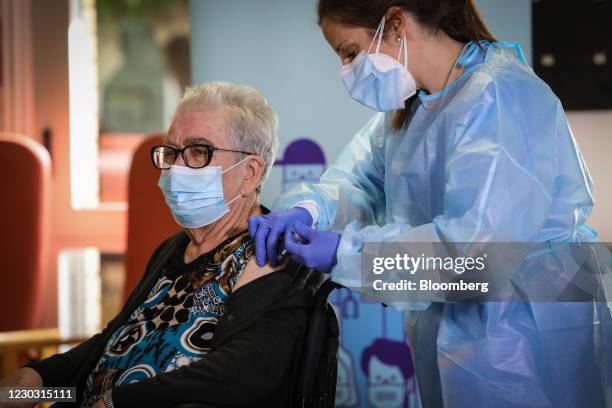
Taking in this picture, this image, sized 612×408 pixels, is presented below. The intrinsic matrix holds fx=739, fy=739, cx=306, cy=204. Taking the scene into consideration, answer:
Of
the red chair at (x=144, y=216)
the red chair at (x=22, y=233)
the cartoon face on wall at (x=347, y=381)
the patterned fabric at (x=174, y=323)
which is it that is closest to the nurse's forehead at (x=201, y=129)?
the patterned fabric at (x=174, y=323)

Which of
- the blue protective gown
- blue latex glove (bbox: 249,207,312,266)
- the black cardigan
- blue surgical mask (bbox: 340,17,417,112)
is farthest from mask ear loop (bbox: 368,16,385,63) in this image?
the black cardigan

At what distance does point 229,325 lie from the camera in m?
1.47

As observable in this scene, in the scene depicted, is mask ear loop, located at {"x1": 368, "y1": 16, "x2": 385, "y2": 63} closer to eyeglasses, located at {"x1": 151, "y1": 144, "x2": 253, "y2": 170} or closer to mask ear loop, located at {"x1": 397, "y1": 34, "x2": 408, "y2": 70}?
mask ear loop, located at {"x1": 397, "y1": 34, "x2": 408, "y2": 70}

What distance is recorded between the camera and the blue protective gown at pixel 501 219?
4.11 ft

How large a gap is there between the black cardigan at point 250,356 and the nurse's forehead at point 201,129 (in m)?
0.35

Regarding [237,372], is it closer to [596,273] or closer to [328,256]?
[328,256]

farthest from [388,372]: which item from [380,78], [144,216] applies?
[380,78]

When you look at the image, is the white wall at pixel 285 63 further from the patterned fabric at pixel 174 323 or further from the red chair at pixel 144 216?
the patterned fabric at pixel 174 323

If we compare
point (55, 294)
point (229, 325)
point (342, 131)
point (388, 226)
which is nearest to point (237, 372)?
point (229, 325)

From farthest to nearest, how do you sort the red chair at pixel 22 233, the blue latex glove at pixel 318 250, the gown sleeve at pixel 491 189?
the red chair at pixel 22 233
the blue latex glove at pixel 318 250
the gown sleeve at pixel 491 189

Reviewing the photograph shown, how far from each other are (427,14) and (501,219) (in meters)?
0.43

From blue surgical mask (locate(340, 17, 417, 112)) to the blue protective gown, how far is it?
6 cm

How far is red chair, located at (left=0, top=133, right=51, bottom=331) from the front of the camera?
8.96 feet

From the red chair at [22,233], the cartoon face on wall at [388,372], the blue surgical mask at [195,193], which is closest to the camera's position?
the blue surgical mask at [195,193]
